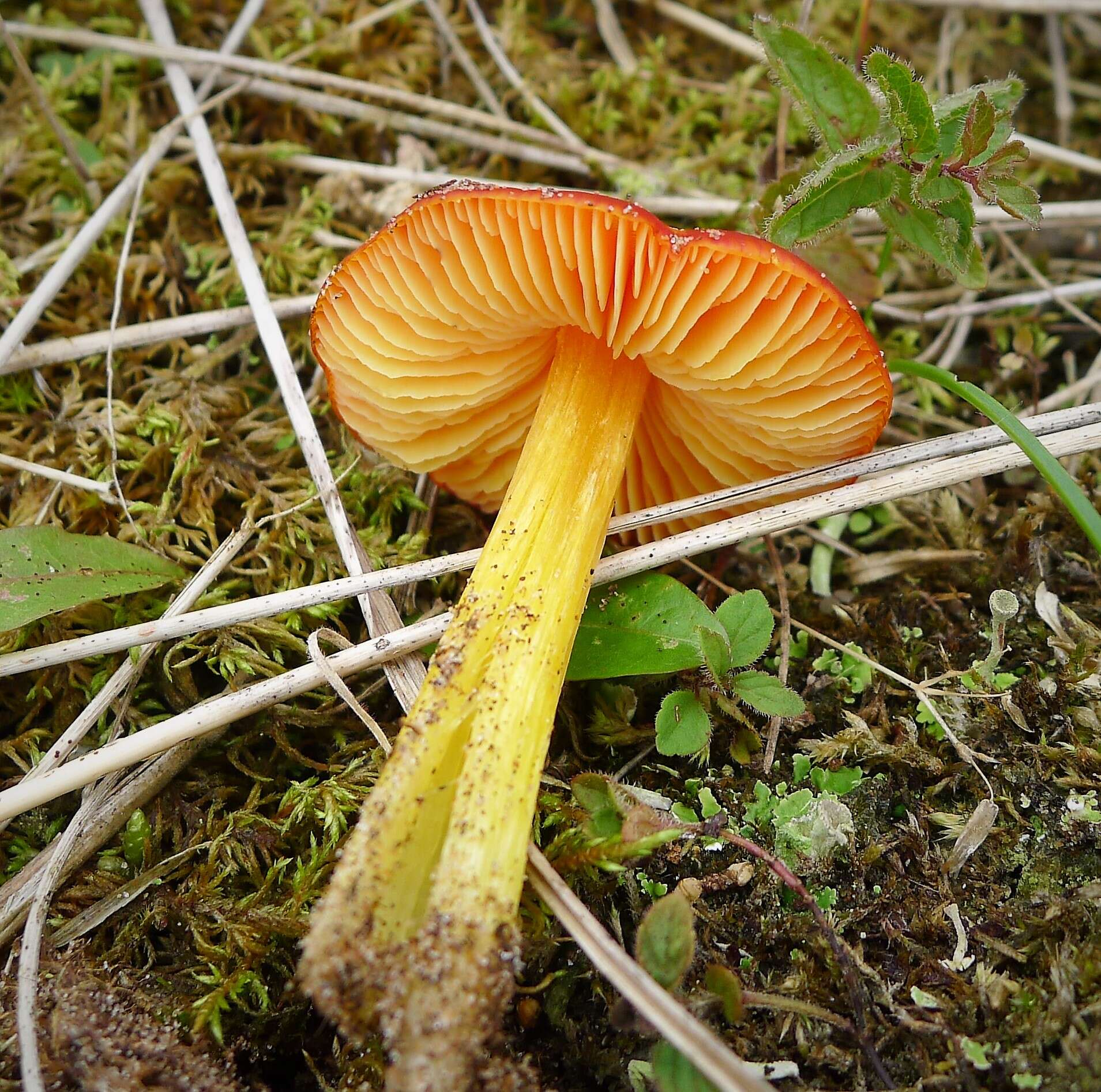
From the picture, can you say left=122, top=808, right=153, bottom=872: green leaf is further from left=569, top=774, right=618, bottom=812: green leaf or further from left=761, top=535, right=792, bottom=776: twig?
left=761, top=535, right=792, bottom=776: twig

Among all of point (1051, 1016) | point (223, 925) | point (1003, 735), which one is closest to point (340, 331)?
point (223, 925)

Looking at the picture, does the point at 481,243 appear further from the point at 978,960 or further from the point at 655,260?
the point at 978,960

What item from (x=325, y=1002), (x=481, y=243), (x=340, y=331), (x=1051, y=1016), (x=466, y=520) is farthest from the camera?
(x=466, y=520)

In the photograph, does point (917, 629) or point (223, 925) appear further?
point (917, 629)

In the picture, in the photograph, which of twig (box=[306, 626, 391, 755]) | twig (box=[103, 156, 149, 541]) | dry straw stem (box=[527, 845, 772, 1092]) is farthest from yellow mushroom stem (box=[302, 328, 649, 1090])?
twig (box=[103, 156, 149, 541])

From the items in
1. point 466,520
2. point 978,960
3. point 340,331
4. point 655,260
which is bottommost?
point 978,960

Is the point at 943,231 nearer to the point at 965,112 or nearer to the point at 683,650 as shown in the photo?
the point at 965,112
